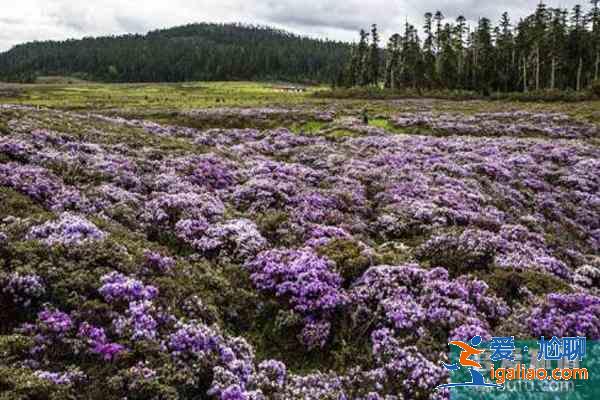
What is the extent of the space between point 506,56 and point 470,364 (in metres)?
121

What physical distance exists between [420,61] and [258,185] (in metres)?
105

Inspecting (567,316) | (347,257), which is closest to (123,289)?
(347,257)

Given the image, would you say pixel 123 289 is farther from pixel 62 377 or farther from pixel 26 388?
pixel 26 388

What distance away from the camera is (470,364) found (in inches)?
367

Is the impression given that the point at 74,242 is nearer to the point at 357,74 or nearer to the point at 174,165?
the point at 174,165

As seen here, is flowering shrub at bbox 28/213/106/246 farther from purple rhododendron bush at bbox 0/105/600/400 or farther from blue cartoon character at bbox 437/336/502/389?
blue cartoon character at bbox 437/336/502/389

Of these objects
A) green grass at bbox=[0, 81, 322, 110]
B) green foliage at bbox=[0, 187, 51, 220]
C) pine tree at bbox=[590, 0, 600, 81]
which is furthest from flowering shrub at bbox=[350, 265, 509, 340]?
pine tree at bbox=[590, 0, 600, 81]

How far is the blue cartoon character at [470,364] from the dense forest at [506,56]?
104280mm

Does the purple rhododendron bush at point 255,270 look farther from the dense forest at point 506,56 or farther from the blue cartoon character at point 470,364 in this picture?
the dense forest at point 506,56

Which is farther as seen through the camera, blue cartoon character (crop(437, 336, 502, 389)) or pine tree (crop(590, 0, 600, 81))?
pine tree (crop(590, 0, 600, 81))

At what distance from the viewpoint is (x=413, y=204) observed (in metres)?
18.7

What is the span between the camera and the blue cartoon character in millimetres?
8758

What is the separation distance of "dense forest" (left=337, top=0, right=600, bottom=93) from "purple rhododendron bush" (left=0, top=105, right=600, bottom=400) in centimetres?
9287
